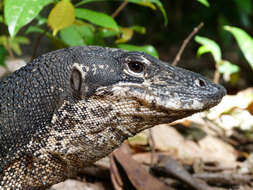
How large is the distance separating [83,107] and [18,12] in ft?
2.84

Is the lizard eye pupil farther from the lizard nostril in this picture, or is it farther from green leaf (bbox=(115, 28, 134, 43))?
green leaf (bbox=(115, 28, 134, 43))

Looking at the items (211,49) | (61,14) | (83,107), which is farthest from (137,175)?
(211,49)

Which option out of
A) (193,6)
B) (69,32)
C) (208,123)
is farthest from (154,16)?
(69,32)

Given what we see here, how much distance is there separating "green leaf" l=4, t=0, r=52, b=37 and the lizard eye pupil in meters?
0.81

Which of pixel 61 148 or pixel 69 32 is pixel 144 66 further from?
pixel 69 32

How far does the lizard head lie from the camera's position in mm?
2281

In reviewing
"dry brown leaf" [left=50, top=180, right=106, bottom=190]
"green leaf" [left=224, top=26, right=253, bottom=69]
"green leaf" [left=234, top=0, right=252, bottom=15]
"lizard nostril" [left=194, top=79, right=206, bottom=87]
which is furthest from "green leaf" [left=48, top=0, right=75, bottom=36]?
"green leaf" [left=234, top=0, right=252, bottom=15]

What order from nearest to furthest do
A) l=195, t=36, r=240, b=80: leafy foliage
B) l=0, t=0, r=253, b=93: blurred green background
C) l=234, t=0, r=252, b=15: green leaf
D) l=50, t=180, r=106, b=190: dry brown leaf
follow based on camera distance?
l=50, t=180, r=106, b=190: dry brown leaf → l=195, t=36, r=240, b=80: leafy foliage → l=0, t=0, r=253, b=93: blurred green background → l=234, t=0, r=252, b=15: green leaf

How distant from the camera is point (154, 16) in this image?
388 inches

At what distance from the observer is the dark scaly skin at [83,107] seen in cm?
231

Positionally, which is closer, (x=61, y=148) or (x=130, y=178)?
(x=61, y=148)

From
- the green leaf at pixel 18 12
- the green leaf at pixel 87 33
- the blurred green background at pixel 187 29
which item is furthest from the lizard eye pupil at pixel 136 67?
the blurred green background at pixel 187 29

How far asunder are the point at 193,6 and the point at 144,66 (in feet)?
25.0

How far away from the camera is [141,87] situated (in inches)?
92.1
